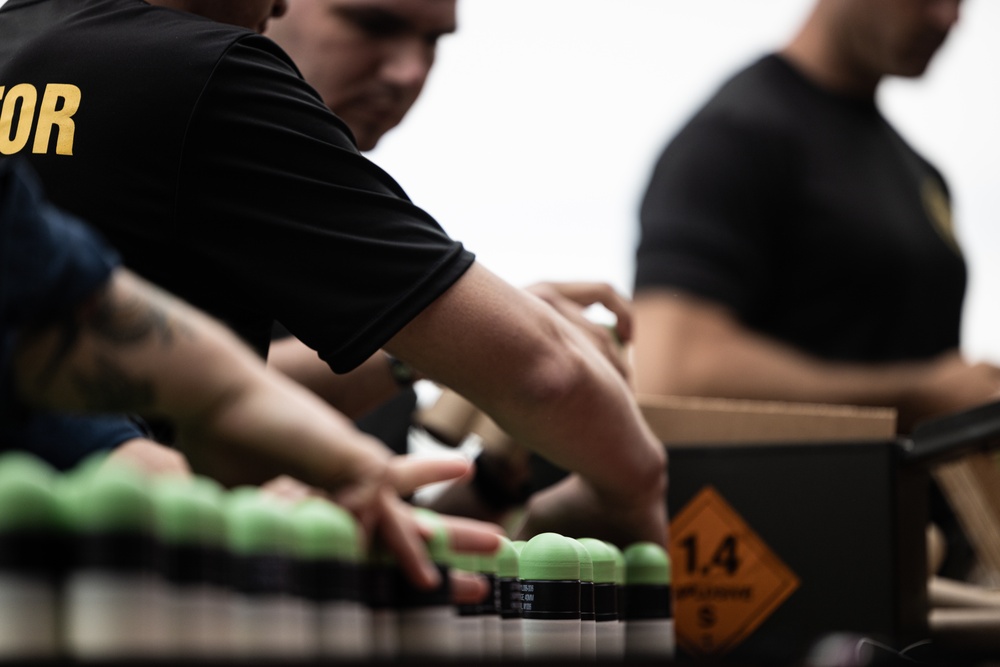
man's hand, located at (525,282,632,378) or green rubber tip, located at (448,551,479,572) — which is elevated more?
green rubber tip, located at (448,551,479,572)

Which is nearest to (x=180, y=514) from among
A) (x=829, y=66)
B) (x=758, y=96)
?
(x=758, y=96)

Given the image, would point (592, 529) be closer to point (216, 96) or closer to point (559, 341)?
point (559, 341)

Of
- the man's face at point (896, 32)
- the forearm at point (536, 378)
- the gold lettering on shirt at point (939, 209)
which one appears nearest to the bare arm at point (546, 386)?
the forearm at point (536, 378)

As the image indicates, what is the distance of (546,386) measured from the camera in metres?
1.29

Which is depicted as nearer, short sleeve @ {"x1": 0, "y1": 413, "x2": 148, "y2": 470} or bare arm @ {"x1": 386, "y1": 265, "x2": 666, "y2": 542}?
short sleeve @ {"x1": 0, "y1": 413, "x2": 148, "y2": 470}

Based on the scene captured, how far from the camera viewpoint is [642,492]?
1392mm

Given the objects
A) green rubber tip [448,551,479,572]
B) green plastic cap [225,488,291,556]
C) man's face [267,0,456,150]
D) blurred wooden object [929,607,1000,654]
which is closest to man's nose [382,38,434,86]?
man's face [267,0,456,150]

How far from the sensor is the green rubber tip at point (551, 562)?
0.96 m

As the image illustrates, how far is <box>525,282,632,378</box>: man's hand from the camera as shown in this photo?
1.56m

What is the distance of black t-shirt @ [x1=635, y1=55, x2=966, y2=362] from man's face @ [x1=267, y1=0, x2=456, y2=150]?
0.73m

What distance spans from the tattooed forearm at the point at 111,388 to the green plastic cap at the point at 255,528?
105 millimetres

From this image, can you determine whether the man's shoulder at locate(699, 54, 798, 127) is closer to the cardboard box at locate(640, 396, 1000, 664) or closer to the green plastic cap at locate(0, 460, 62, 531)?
the cardboard box at locate(640, 396, 1000, 664)

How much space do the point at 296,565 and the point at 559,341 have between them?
0.67 meters

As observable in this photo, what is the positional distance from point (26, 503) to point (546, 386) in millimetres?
748
